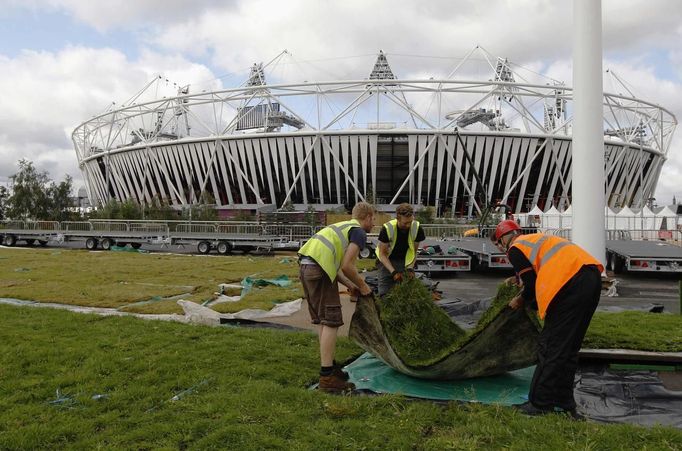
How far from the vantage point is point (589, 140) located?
12242 mm

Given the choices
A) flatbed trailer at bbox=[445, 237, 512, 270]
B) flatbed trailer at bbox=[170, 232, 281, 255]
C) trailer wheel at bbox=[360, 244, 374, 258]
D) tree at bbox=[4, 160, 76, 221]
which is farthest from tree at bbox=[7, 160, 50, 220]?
flatbed trailer at bbox=[445, 237, 512, 270]

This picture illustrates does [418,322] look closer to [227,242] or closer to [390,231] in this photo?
[390,231]

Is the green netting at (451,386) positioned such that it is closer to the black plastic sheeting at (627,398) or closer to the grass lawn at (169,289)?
the black plastic sheeting at (627,398)

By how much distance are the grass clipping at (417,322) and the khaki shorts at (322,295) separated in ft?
1.98

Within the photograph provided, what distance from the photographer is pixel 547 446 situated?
3.33 metres

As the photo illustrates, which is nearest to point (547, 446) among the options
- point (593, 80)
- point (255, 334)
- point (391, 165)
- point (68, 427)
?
point (68, 427)

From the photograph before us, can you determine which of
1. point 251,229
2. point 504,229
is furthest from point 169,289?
point 251,229

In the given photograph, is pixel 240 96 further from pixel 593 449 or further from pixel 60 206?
pixel 593 449

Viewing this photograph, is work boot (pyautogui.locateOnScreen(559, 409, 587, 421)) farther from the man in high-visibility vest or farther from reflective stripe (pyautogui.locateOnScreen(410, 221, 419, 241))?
reflective stripe (pyautogui.locateOnScreen(410, 221, 419, 241))

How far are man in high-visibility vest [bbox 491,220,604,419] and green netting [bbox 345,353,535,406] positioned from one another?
38 cm

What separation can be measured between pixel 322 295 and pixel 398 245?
7.35 feet

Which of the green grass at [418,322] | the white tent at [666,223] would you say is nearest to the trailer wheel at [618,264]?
the green grass at [418,322]

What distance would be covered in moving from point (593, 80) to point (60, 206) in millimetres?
45657

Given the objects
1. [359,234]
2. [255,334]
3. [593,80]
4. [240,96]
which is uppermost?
[240,96]
